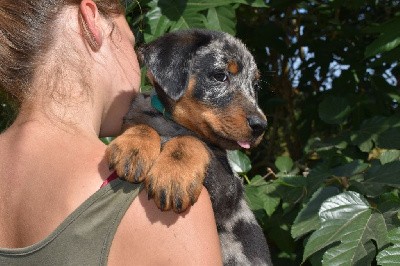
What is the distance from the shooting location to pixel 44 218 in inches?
75.4

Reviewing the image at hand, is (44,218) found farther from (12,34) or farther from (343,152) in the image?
(343,152)

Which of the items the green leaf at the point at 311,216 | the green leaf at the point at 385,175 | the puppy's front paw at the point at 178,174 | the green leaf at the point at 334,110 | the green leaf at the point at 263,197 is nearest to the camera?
the puppy's front paw at the point at 178,174

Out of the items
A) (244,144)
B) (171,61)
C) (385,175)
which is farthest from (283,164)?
(171,61)

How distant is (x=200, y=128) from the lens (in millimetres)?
2641

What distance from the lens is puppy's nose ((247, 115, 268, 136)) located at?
2590 mm

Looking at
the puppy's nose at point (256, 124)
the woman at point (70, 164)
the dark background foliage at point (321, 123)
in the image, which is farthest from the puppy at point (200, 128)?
the dark background foliage at point (321, 123)

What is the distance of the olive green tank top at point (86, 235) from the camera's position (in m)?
1.83

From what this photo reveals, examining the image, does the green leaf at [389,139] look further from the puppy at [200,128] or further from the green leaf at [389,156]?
the puppy at [200,128]

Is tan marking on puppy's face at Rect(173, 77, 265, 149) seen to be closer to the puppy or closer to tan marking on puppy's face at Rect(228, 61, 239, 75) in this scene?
the puppy

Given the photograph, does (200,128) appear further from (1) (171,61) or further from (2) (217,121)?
(1) (171,61)

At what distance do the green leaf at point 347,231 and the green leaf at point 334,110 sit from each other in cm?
124

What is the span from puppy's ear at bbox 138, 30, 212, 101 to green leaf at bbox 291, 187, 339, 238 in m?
0.62

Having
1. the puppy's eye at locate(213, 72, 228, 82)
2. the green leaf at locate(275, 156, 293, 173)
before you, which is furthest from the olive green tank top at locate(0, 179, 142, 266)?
the green leaf at locate(275, 156, 293, 173)

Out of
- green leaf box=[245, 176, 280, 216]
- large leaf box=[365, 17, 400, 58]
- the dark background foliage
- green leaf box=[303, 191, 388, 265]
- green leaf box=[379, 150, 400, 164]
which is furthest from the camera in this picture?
green leaf box=[245, 176, 280, 216]
